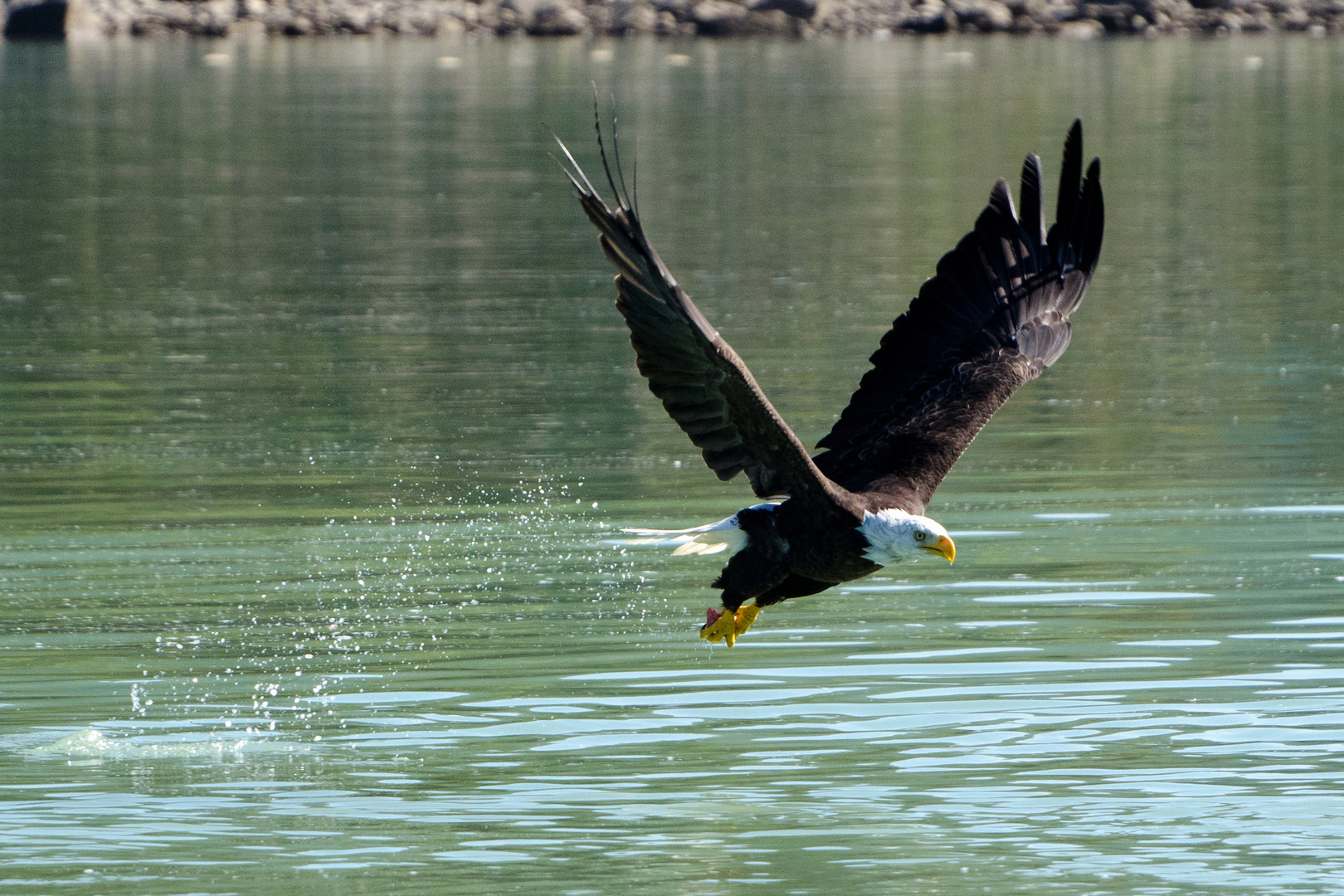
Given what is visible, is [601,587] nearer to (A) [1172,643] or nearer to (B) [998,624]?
(B) [998,624]

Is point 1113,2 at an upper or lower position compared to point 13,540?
upper

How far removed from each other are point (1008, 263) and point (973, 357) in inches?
17.9

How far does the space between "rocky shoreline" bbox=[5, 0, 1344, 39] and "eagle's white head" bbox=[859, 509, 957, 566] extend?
48.1 metres

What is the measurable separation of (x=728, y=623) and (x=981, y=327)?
5.14 feet

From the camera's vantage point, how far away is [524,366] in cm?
1327

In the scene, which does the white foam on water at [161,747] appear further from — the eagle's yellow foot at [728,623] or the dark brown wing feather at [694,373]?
the dark brown wing feather at [694,373]

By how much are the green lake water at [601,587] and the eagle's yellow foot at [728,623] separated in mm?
226

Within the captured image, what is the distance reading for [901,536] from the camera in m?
6.79

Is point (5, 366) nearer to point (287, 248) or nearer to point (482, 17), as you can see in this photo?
point (287, 248)

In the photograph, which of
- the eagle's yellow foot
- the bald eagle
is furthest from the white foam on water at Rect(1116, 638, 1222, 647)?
the eagle's yellow foot

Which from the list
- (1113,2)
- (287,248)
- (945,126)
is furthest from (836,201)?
(1113,2)

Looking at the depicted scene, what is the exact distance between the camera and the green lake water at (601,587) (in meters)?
6.39

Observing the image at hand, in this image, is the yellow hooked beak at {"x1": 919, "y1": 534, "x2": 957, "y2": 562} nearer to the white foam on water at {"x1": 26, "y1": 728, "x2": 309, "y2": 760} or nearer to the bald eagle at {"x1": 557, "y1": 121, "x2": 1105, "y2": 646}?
the bald eagle at {"x1": 557, "y1": 121, "x2": 1105, "y2": 646}

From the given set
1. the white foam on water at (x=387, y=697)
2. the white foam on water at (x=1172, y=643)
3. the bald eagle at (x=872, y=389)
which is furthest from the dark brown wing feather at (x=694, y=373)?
the white foam on water at (x=1172, y=643)
